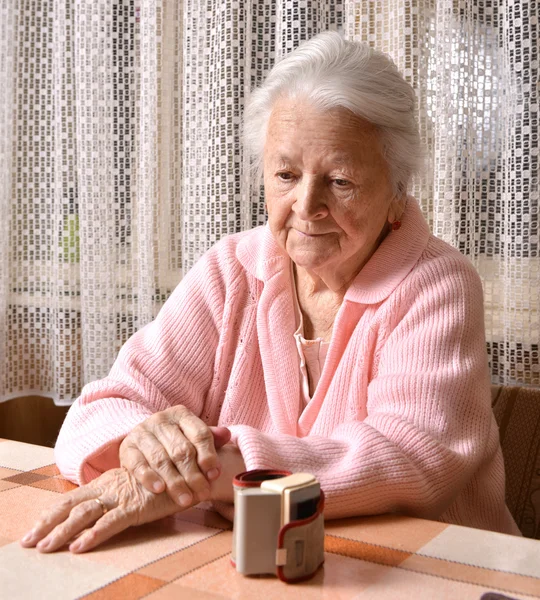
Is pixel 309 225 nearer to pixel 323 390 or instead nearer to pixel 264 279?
pixel 264 279

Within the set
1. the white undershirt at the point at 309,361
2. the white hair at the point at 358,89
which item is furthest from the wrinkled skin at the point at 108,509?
the white hair at the point at 358,89

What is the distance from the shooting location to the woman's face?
137 cm

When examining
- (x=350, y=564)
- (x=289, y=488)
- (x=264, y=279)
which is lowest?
(x=350, y=564)

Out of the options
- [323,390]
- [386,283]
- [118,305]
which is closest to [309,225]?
[386,283]

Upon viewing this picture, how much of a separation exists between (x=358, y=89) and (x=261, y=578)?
861 mm

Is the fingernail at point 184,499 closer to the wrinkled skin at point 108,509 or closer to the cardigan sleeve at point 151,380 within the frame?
the wrinkled skin at point 108,509

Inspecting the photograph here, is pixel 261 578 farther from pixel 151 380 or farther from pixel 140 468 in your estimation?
pixel 151 380

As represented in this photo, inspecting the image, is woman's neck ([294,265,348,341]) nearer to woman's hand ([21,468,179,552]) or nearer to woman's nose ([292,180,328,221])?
woman's nose ([292,180,328,221])

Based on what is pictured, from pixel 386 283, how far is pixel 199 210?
2.66 ft

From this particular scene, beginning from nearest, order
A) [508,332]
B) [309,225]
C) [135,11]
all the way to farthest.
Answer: [309,225] → [508,332] → [135,11]

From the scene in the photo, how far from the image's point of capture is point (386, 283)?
142 centimetres

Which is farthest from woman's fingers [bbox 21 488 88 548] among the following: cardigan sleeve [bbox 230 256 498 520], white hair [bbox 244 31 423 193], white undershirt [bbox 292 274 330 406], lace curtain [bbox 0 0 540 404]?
lace curtain [bbox 0 0 540 404]

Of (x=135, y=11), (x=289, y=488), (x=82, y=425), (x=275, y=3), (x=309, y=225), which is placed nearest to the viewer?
(x=289, y=488)

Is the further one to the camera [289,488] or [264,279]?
[264,279]
